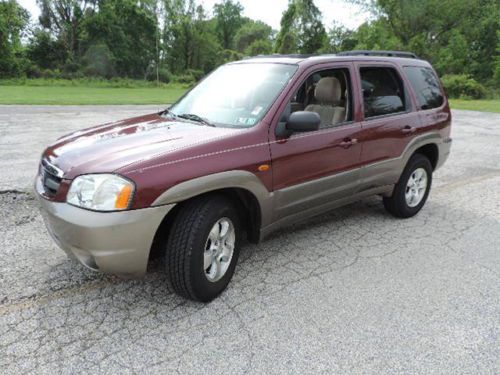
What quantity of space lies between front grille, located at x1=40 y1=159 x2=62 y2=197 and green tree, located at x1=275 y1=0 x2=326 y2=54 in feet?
143

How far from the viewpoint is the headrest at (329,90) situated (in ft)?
13.7

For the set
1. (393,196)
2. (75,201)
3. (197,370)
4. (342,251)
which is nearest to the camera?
(197,370)

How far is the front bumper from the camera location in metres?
2.59

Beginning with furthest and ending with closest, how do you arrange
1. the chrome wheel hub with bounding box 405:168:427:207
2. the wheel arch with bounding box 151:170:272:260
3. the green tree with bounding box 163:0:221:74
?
the green tree with bounding box 163:0:221:74
the chrome wheel hub with bounding box 405:168:427:207
the wheel arch with bounding box 151:170:272:260

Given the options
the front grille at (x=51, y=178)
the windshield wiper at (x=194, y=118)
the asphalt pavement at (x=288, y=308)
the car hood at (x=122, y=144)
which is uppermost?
the windshield wiper at (x=194, y=118)

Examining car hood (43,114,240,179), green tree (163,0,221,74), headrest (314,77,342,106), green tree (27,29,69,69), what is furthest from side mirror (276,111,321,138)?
green tree (163,0,221,74)

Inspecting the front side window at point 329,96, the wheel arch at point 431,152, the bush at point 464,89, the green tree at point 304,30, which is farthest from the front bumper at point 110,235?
the green tree at point 304,30

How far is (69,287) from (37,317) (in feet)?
1.35

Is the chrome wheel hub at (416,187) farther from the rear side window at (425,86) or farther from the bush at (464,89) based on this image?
the bush at (464,89)

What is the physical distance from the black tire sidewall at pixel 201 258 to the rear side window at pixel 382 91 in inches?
74.7

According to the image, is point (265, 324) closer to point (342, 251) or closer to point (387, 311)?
point (387, 311)

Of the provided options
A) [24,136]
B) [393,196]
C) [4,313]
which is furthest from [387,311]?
[24,136]

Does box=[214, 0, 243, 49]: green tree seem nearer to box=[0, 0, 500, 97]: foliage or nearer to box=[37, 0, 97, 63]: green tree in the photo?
box=[0, 0, 500, 97]: foliage

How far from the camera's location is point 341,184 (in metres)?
4.04
